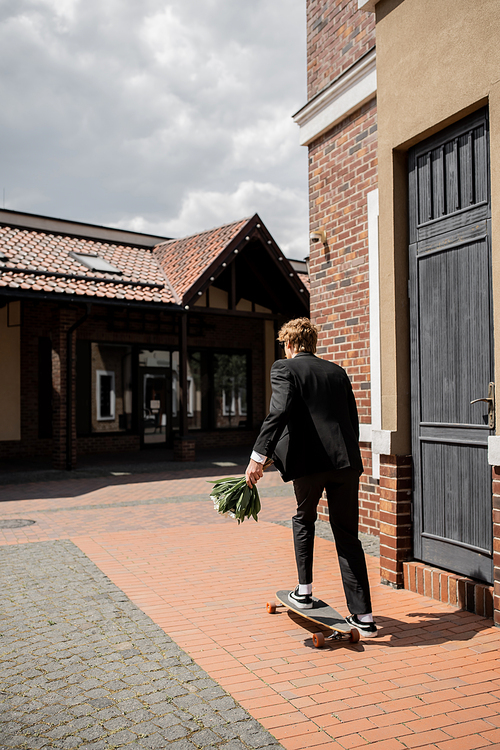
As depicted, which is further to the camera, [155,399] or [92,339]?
[155,399]

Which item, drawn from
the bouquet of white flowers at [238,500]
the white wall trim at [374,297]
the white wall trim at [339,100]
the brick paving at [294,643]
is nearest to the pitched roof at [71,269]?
the brick paving at [294,643]

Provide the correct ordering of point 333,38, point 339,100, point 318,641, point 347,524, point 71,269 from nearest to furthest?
point 318,641 < point 347,524 < point 339,100 < point 333,38 < point 71,269

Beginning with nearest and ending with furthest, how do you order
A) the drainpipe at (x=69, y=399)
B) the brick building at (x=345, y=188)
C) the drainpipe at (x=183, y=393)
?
the brick building at (x=345, y=188), the drainpipe at (x=69, y=399), the drainpipe at (x=183, y=393)

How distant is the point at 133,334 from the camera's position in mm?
17000

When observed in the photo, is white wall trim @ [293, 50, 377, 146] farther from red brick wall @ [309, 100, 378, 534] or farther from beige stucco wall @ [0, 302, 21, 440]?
beige stucco wall @ [0, 302, 21, 440]

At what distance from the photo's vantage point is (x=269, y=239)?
51.7ft

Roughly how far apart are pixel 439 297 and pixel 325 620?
2325mm

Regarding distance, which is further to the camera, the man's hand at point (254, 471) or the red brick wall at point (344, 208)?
the red brick wall at point (344, 208)

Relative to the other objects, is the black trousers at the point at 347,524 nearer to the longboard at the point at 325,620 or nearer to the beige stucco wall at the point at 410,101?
the longboard at the point at 325,620

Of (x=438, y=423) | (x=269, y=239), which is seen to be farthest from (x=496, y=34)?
(x=269, y=239)

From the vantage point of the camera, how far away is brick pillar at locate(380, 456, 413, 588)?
15.6 ft

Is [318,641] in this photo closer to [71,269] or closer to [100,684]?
[100,684]

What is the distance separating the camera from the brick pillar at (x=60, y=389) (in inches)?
511

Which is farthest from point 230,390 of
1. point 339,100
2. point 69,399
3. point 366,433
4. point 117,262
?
point 339,100
